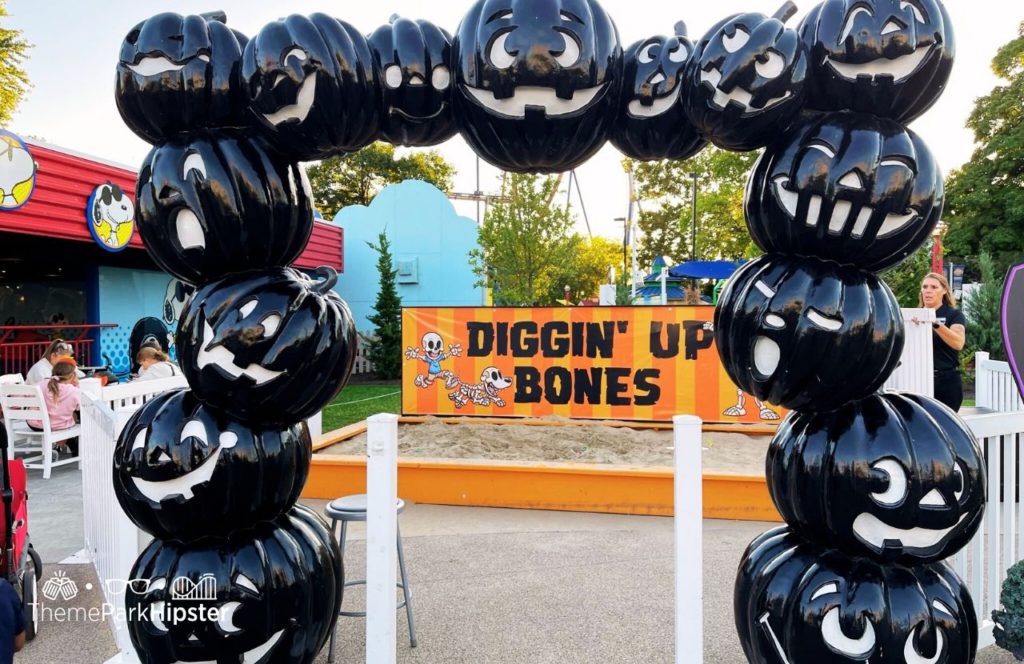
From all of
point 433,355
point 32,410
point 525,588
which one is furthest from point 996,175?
point 32,410

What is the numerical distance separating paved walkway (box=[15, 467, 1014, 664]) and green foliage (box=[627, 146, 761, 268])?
31.6 ft

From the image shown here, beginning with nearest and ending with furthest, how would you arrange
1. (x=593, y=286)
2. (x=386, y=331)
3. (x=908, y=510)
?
(x=908, y=510) → (x=386, y=331) → (x=593, y=286)

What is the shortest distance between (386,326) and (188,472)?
1442 cm

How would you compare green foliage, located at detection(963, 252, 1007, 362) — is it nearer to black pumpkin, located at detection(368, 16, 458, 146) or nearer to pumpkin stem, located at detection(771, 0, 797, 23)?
pumpkin stem, located at detection(771, 0, 797, 23)

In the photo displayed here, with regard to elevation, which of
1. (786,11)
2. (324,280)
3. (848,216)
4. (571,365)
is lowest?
(571,365)

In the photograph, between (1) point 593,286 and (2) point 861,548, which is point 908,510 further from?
(1) point 593,286

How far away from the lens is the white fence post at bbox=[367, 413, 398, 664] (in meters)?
2.43

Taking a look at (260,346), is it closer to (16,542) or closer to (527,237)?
(16,542)

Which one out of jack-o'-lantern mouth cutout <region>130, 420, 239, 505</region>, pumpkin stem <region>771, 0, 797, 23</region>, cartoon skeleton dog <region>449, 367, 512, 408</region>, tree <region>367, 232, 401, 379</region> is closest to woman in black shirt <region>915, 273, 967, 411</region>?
pumpkin stem <region>771, 0, 797, 23</region>

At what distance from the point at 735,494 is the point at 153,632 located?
4237mm

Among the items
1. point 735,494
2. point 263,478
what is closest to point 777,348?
point 263,478

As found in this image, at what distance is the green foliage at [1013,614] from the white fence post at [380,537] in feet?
8.44

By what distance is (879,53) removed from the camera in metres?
1.76

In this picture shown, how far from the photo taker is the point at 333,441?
666 centimetres
